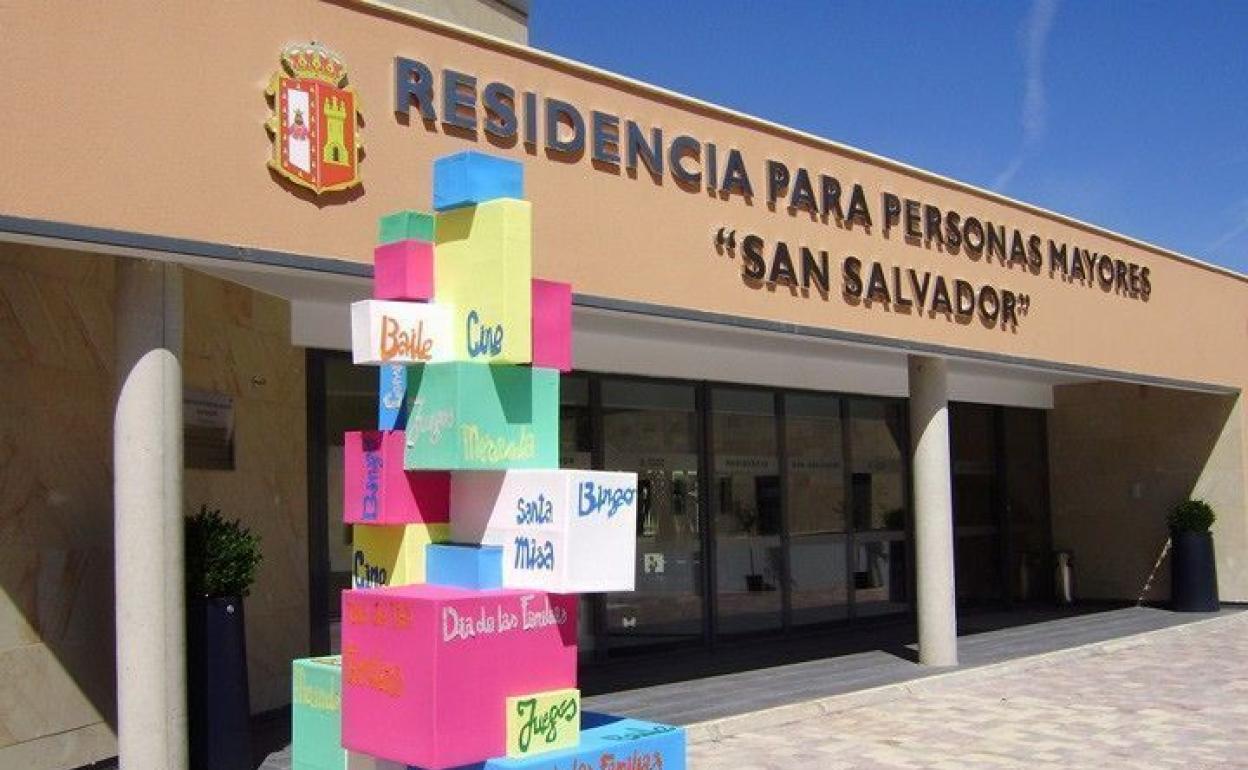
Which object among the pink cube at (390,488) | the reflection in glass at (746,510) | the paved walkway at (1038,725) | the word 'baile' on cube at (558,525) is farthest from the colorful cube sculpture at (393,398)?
the reflection in glass at (746,510)

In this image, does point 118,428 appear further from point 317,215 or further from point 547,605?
point 547,605

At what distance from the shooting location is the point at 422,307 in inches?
206

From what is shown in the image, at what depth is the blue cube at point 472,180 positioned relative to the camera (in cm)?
519

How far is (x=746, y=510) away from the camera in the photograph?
15.1 metres

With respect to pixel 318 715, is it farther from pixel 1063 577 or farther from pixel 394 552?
pixel 1063 577

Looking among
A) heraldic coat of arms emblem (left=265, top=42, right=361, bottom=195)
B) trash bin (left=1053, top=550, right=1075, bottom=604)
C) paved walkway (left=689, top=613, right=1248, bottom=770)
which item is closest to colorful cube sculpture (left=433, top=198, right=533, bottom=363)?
heraldic coat of arms emblem (left=265, top=42, right=361, bottom=195)

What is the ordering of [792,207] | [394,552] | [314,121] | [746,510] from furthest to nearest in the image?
[746,510] < [792,207] < [314,121] < [394,552]

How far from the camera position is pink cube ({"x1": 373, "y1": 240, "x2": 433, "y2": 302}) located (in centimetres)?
527

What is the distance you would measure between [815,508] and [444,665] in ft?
38.7

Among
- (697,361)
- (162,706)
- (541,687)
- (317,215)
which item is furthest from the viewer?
(697,361)

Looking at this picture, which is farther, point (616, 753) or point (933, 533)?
point (933, 533)

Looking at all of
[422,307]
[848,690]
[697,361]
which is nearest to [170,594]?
[422,307]

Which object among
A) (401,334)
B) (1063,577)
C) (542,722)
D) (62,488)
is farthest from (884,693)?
(1063,577)

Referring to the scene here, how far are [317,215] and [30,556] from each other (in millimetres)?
2506
